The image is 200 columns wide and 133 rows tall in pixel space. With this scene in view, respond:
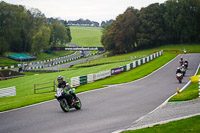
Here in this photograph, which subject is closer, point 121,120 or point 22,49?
point 121,120

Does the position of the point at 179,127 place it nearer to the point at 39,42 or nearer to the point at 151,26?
the point at 151,26

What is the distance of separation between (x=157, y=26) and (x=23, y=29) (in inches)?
2099

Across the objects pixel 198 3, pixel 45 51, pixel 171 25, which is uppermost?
pixel 198 3

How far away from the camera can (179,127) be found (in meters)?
9.75

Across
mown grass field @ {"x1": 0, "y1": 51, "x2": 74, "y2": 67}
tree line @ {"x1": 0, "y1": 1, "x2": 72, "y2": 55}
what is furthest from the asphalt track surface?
tree line @ {"x1": 0, "y1": 1, "x2": 72, "y2": 55}

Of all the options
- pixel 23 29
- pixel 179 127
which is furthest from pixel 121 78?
pixel 23 29

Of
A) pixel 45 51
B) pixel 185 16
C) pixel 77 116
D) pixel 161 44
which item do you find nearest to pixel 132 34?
pixel 161 44

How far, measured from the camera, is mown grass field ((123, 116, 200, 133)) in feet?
30.6

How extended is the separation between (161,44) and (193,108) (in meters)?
88.8

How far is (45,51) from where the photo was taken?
119688mm

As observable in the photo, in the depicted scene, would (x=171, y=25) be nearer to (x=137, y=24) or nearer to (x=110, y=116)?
(x=137, y=24)

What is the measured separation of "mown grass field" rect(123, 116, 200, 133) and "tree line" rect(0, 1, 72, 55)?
9826 centimetres

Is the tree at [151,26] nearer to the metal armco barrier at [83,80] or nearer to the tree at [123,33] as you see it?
the tree at [123,33]

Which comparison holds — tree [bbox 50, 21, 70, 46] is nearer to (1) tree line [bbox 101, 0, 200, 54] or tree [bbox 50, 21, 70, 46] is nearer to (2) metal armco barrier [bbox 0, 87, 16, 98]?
(1) tree line [bbox 101, 0, 200, 54]
